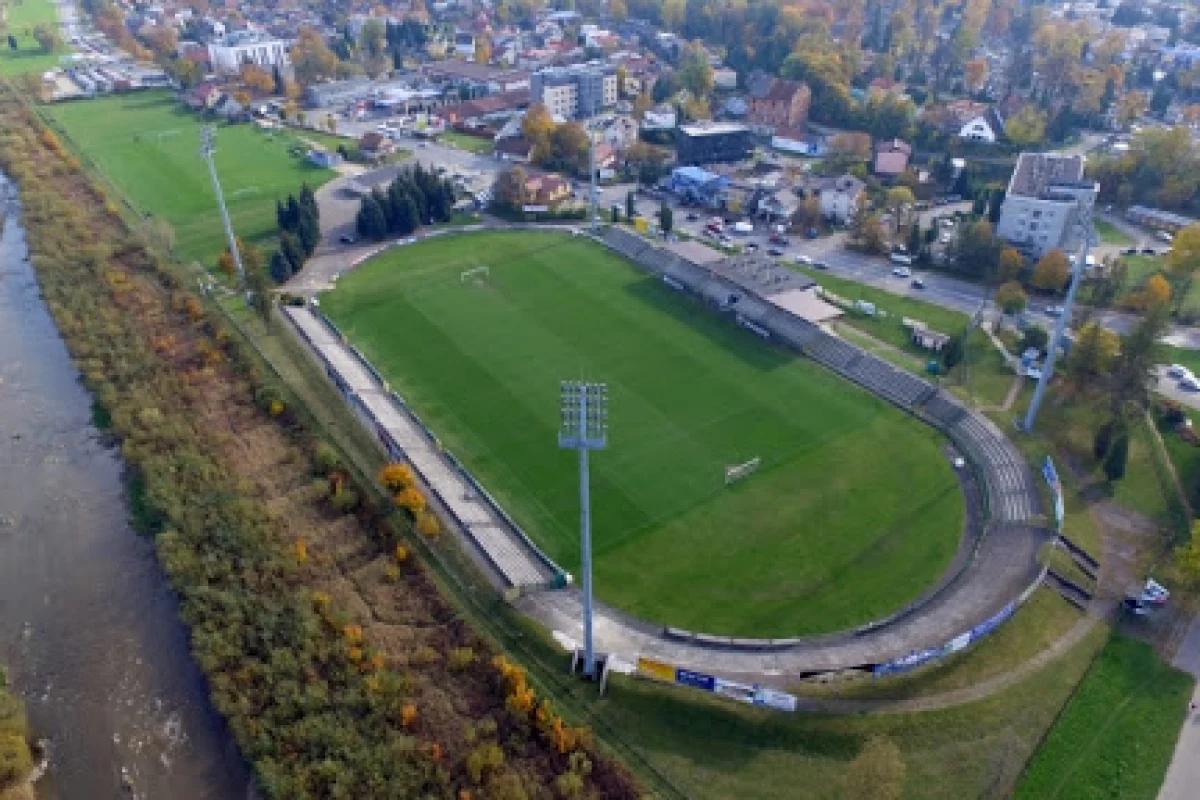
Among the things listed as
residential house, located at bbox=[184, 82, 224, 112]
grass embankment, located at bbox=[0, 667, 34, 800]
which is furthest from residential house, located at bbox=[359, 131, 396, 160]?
grass embankment, located at bbox=[0, 667, 34, 800]

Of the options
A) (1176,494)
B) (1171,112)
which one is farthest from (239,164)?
(1171,112)

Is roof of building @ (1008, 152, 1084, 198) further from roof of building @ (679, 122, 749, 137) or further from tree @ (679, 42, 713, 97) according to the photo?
tree @ (679, 42, 713, 97)

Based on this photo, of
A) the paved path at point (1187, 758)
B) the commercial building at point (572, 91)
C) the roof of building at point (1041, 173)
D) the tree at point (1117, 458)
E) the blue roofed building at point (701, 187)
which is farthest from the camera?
the commercial building at point (572, 91)

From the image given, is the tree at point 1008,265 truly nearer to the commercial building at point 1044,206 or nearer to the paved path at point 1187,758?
the commercial building at point 1044,206

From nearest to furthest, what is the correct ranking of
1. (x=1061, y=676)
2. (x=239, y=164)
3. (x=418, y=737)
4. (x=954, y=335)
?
(x=418, y=737), (x=1061, y=676), (x=954, y=335), (x=239, y=164)

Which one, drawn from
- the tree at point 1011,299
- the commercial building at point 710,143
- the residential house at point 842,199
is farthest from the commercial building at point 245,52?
the tree at point 1011,299

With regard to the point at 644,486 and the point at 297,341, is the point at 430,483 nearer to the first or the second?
the point at 644,486
